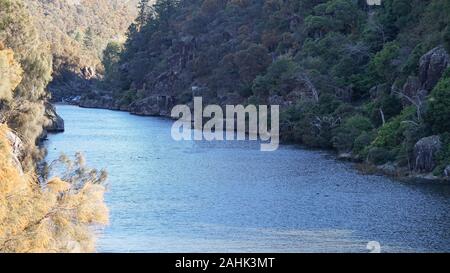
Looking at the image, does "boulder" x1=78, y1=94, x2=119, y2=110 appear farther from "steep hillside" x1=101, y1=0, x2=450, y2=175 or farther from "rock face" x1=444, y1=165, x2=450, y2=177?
"rock face" x1=444, y1=165, x2=450, y2=177

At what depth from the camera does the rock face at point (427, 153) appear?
50906mm

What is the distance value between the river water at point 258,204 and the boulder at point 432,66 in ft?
35.3

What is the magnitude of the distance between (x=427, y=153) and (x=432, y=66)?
12.6m

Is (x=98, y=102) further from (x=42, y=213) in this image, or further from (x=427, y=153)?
(x=42, y=213)

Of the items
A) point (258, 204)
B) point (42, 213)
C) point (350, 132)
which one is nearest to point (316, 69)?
point (350, 132)

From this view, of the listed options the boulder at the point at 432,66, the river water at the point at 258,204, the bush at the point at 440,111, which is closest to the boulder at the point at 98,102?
the river water at the point at 258,204

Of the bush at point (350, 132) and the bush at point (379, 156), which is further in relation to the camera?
Answer: the bush at point (350, 132)

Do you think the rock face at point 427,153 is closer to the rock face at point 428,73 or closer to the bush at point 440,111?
the bush at point 440,111

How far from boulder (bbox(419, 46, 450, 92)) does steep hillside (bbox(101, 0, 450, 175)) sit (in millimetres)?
111

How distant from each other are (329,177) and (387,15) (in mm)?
40811

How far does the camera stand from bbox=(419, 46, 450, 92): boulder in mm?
60344

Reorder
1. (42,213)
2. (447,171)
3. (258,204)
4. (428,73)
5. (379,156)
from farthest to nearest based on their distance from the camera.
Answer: (428,73) < (379,156) < (447,171) < (258,204) < (42,213)

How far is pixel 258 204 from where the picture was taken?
4053cm
